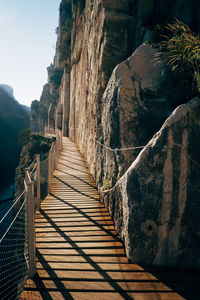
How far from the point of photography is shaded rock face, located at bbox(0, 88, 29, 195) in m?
41.6

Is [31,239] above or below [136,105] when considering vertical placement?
below

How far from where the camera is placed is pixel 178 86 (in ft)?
16.1

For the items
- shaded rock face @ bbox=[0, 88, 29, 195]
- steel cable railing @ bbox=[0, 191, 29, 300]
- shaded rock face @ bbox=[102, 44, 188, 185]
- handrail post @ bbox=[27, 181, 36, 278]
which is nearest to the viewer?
steel cable railing @ bbox=[0, 191, 29, 300]

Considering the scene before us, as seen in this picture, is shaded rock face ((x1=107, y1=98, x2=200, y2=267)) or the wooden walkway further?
Result: shaded rock face ((x1=107, y1=98, x2=200, y2=267))

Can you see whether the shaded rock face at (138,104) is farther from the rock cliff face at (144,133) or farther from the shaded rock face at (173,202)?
the shaded rock face at (173,202)

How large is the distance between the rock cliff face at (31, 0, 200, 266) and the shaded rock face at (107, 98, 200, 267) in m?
0.02

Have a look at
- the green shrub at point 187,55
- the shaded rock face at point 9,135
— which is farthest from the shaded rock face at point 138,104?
the shaded rock face at point 9,135

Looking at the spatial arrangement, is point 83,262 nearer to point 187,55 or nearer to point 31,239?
point 31,239

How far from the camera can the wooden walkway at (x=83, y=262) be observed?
2717mm

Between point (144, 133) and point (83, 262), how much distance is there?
308 cm

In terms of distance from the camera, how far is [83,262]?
328cm

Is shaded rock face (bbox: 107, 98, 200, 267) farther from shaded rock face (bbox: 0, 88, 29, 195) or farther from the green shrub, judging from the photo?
shaded rock face (bbox: 0, 88, 29, 195)

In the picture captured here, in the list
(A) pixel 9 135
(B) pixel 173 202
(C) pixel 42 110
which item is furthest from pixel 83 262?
(A) pixel 9 135

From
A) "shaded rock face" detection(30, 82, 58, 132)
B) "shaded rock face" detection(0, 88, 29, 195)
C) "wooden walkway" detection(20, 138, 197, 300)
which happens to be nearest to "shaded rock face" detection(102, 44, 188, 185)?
"wooden walkway" detection(20, 138, 197, 300)
